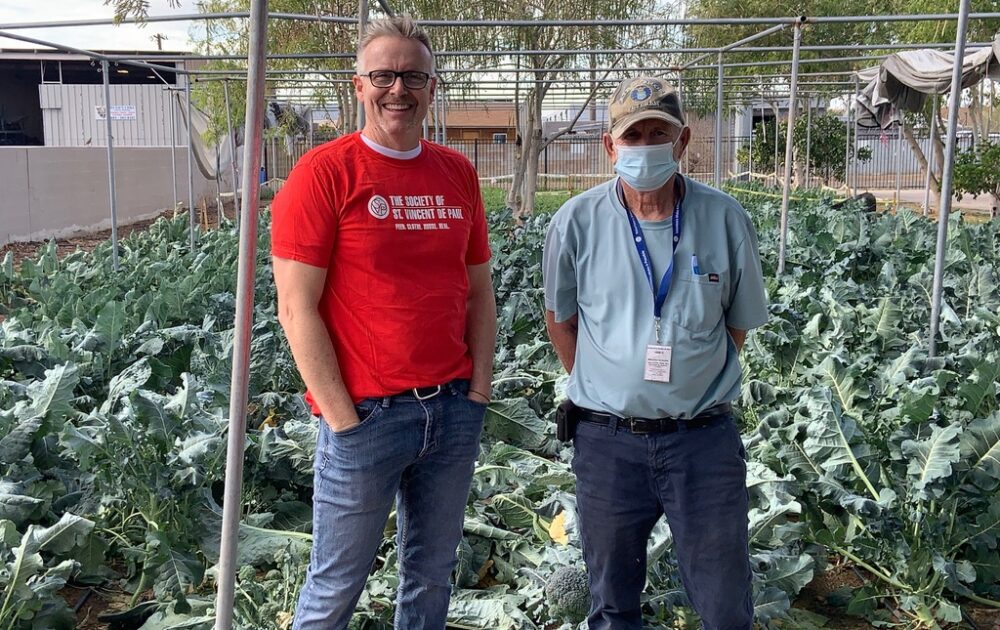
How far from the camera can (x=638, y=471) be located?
2688 mm

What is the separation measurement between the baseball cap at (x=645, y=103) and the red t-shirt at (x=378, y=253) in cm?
50

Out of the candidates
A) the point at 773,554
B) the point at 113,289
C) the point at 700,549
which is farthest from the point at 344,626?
the point at 113,289

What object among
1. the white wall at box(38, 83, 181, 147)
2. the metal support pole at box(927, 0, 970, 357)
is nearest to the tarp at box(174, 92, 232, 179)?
the white wall at box(38, 83, 181, 147)

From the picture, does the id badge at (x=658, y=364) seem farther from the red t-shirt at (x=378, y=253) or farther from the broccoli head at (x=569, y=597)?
the broccoli head at (x=569, y=597)

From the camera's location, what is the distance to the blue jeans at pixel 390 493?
8.34 ft

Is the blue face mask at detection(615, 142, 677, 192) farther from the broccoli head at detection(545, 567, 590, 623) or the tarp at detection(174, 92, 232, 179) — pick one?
the tarp at detection(174, 92, 232, 179)

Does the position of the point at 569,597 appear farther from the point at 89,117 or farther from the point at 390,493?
the point at 89,117

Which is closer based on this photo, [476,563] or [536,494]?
[476,563]

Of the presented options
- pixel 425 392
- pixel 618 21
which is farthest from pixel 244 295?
pixel 618 21

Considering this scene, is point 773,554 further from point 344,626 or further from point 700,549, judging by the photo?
point 344,626

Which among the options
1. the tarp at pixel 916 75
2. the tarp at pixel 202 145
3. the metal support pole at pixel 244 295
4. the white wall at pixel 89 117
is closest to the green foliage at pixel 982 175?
the tarp at pixel 916 75

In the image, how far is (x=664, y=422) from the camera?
104 inches

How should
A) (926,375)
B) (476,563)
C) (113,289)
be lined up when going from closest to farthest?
(476,563)
(926,375)
(113,289)

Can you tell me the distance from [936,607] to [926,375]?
4.52 ft
